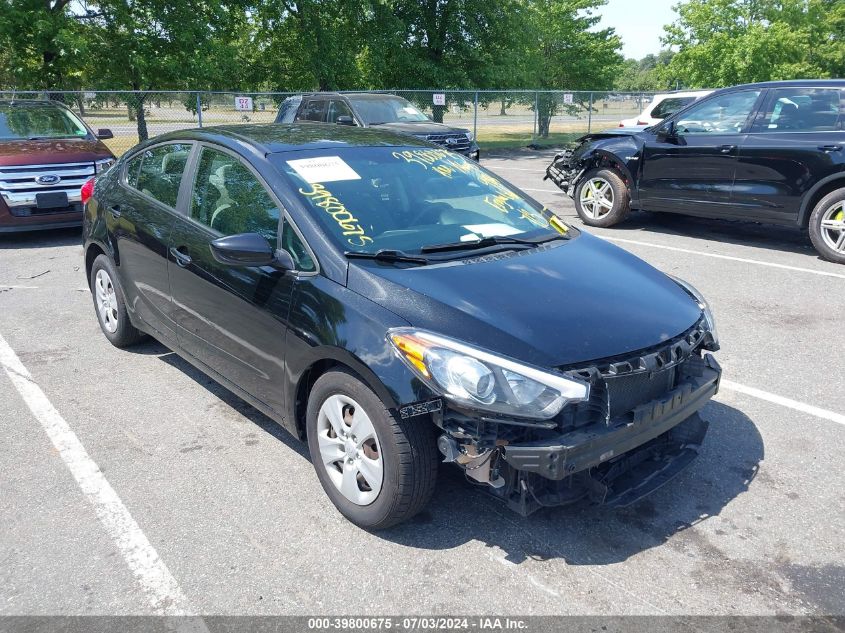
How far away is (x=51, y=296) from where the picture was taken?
685cm

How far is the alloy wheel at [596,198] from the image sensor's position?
9641 mm

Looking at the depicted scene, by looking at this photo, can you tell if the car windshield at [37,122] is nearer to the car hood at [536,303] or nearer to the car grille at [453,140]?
the car grille at [453,140]

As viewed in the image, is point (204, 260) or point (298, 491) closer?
point (298, 491)

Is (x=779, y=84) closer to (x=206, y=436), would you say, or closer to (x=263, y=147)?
(x=263, y=147)

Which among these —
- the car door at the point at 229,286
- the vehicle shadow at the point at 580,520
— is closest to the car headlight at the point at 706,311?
the vehicle shadow at the point at 580,520

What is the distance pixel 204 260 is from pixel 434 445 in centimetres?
182

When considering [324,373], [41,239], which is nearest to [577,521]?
[324,373]

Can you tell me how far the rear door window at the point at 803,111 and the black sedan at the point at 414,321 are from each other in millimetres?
4986

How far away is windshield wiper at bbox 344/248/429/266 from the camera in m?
3.28

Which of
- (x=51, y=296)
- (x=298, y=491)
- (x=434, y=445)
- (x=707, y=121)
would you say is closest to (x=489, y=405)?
(x=434, y=445)

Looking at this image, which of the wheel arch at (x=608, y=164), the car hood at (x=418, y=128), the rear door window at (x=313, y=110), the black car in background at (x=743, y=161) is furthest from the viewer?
the rear door window at (x=313, y=110)

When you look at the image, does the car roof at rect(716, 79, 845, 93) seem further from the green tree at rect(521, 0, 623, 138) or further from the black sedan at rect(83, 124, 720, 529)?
the green tree at rect(521, 0, 623, 138)

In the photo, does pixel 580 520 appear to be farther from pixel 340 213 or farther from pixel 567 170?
pixel 567 170

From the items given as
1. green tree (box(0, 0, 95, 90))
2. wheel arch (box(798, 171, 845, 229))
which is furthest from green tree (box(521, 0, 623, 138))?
wheel arch (box(798, 171, 845, 229))
